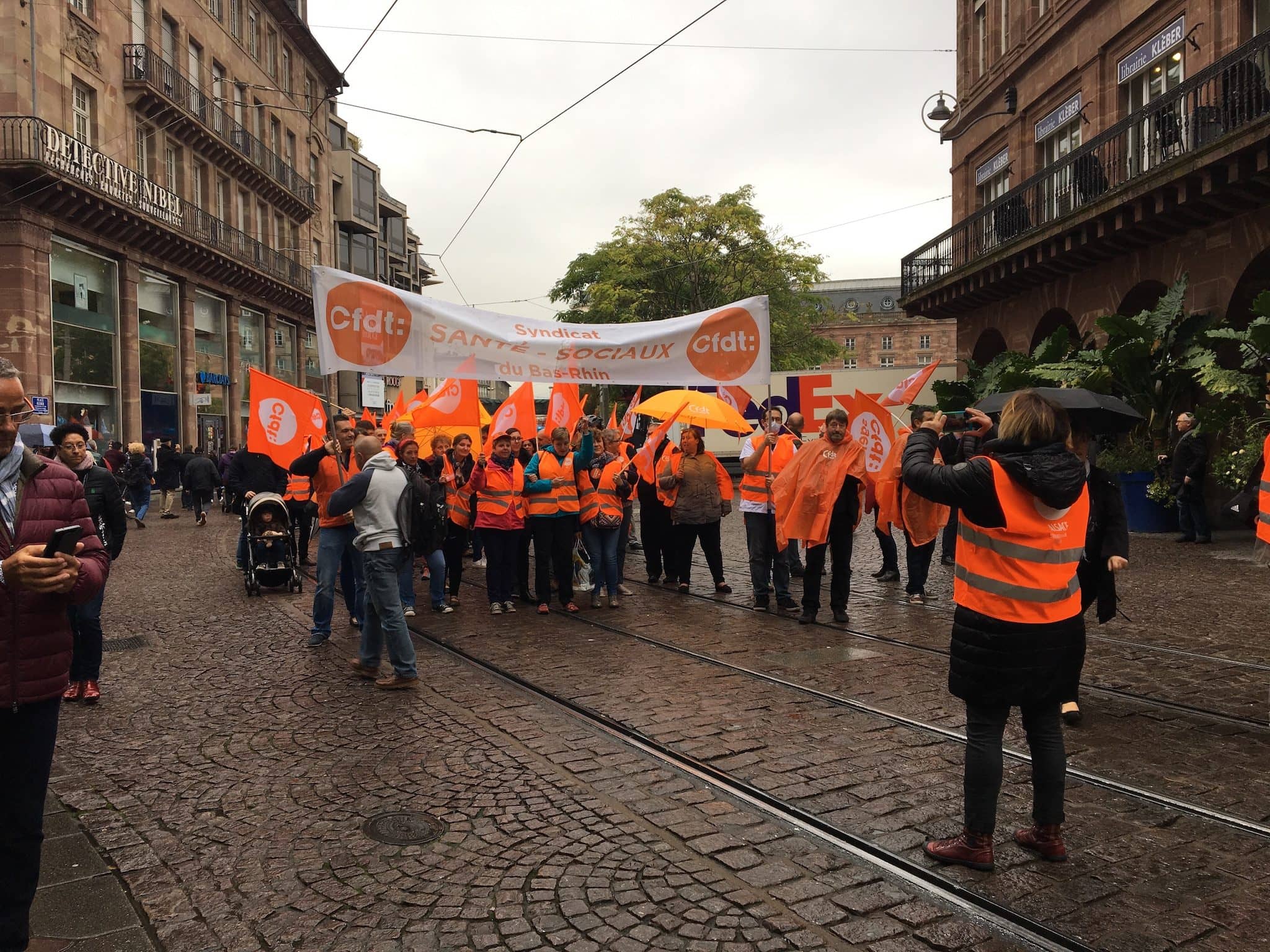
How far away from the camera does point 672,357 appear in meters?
9.77

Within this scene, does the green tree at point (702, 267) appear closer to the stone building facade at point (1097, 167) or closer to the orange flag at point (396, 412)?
the stone building facade at point (1097, 167)

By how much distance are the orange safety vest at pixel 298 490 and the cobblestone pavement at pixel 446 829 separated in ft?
19.7

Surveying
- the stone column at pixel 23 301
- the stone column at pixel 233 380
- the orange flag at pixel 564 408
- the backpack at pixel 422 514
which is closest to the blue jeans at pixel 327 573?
the backpack at pixel 422 514

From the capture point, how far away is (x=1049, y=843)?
3932 millimetres

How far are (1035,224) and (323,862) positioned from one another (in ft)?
68.3

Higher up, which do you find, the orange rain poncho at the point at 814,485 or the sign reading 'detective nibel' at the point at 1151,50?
the sign reading 'detective nibel' at the point at 1151,50

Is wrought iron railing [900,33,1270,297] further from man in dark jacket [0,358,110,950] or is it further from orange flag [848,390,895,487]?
man in dark jacket [0,358,110,950]

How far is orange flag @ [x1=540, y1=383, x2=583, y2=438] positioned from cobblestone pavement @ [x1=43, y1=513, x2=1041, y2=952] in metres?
5.14

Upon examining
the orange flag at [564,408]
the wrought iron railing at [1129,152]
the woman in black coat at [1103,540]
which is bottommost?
the woman in black coat at [1103,540]

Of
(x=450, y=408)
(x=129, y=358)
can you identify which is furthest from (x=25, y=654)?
(x=129, y=358)

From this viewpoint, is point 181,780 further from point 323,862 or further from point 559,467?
point 559,467

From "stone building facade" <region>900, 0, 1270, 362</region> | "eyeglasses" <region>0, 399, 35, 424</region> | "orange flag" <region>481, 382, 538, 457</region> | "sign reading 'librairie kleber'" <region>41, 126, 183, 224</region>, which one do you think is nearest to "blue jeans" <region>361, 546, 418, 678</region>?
"eyeglasses" <region>0, 399, 35, 424</region>

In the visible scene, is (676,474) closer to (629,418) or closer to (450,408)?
(450,408)

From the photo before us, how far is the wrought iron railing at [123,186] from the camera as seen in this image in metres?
23.9
